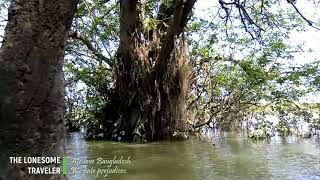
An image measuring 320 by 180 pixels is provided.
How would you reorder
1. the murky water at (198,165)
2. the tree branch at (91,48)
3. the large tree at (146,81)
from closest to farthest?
1. the murky water at (198,165)
2. the large tree at (146,81)
3. the tree branch at (91,48)

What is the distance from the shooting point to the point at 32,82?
7.13ft

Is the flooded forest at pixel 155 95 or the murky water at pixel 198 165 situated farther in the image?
the murky water at pixel 198 165

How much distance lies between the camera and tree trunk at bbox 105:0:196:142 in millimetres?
9664

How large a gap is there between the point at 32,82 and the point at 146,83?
756cm

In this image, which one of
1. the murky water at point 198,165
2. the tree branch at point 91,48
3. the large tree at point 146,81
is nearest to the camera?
the murky water at point 198,165

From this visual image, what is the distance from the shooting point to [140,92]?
984 cm

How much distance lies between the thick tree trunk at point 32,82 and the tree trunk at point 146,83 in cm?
713

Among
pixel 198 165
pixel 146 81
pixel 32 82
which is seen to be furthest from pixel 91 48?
pixel 32 82

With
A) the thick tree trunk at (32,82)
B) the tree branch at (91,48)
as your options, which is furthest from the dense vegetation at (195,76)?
the thick tree trunk at (32,82)

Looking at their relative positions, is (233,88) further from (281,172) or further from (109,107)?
(281,172)

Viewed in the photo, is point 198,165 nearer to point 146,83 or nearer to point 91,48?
point 146,83

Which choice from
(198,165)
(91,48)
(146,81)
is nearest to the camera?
(198,165)

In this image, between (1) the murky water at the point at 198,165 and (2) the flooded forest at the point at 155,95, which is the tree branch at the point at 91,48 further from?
(1) the murky water at the point at 198,165

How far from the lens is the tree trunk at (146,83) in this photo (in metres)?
9.66
